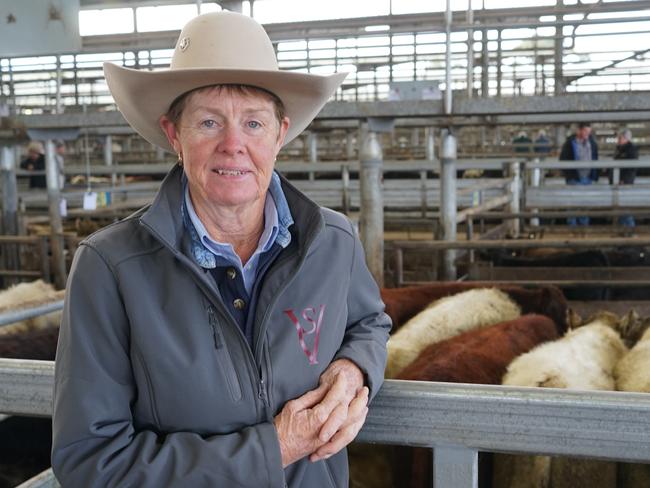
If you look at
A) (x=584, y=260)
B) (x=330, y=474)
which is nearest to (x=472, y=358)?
(x=330, y=474)

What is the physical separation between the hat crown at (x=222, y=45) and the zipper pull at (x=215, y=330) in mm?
500

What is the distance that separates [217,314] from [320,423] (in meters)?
0.28

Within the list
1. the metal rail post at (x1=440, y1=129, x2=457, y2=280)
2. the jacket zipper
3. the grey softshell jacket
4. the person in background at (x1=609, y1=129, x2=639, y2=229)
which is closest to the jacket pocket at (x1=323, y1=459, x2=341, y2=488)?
the grey softshell jacket

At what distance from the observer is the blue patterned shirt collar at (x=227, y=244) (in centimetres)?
150

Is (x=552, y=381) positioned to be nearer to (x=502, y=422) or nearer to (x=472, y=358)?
(x=472, y=358)

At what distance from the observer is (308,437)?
1.36 meters

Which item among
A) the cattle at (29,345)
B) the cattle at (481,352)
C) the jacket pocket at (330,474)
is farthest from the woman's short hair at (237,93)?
the cattle at (29,345)

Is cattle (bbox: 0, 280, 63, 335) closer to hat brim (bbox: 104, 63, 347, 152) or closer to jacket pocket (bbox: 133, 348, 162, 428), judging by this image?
hat brim (bbox: 104, 63, 347, 152)

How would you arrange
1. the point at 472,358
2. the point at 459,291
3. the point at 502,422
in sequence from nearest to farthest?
1. the point at 502,422
2. the point at 472,358
3. the point at 459,291

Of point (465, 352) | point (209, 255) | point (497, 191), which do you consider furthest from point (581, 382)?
point (497, 191)

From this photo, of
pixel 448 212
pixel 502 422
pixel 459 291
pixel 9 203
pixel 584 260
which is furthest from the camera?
pixel 9 203

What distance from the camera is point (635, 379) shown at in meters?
3.69

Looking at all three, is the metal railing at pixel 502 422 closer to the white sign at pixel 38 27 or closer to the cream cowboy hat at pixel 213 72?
the cream cowboy hat at pixel 213 72

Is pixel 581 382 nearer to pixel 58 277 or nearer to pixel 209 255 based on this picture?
pixel 209 255
